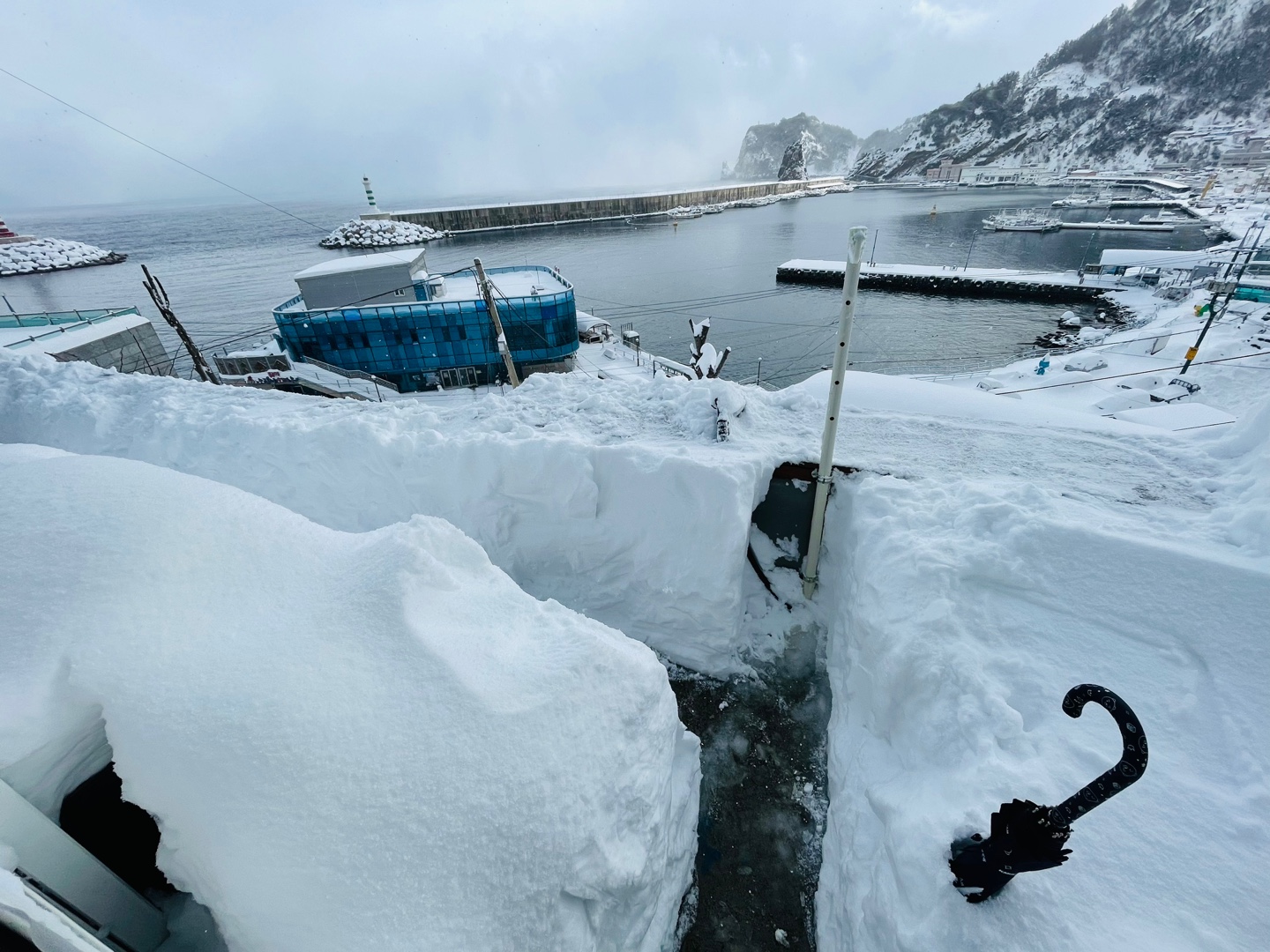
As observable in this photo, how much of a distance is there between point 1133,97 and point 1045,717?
212 metres

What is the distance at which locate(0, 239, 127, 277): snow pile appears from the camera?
250ft

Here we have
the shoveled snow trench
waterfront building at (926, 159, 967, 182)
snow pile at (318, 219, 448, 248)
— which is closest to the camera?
the shoveled snow trench

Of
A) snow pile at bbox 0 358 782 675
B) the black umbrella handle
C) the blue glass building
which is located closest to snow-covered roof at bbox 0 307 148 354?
the blue glass building

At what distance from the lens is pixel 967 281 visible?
161 ft

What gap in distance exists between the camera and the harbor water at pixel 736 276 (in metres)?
39.9

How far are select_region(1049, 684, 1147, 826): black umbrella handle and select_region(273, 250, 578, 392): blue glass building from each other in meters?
31.6

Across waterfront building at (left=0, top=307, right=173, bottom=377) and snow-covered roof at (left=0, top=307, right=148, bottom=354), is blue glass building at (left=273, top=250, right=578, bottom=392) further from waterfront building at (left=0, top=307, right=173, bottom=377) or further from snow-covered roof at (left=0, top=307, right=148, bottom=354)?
snow-covered roof at (left=0, top=307, right=148, bottom=354)

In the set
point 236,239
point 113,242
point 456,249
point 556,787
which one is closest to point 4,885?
point 556,787

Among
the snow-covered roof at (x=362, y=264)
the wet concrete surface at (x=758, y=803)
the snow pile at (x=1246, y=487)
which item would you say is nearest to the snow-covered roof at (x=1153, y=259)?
the snow pile at (x=1246, y=487)

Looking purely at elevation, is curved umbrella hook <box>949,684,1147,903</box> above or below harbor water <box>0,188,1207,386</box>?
above

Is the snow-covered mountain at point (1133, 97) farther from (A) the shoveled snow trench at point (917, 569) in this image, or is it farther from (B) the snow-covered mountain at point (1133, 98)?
(A) the shoveled snow trench at point (917, 569)

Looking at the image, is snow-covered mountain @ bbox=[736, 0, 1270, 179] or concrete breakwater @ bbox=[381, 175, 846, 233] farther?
snow-covered mountain @ bbox=[736, 0, 1270, 179]

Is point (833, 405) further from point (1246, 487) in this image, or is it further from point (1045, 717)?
point (1246, 487)

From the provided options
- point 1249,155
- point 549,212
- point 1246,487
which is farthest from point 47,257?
point 1249,155
